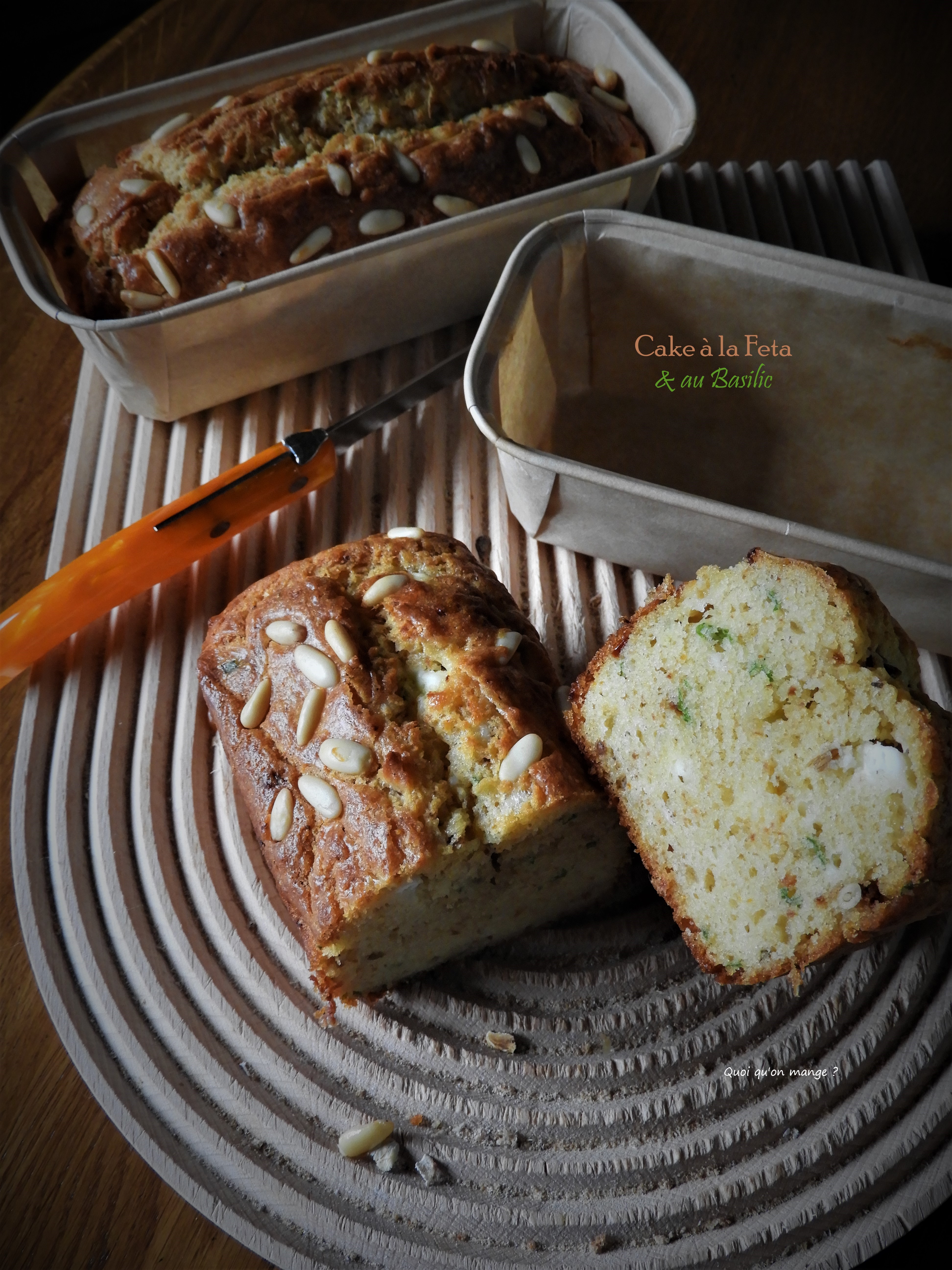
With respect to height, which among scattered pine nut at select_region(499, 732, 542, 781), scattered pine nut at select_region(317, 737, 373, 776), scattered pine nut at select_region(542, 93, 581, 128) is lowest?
scattered pine nut at select_region(499, 732, 542, 781)

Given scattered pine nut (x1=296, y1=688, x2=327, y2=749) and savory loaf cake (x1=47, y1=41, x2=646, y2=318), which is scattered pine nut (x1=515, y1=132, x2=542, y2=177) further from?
scattered pine nut (x1=296, y1=688, x2=327, y2=749)

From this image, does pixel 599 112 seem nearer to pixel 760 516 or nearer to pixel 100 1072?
pixel 760 516

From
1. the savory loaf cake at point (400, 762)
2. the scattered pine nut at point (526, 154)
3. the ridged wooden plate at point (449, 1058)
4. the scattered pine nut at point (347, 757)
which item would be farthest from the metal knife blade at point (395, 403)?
the scattered pine nut at point (347, 757)

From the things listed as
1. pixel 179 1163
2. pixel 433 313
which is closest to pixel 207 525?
pixel 433 313

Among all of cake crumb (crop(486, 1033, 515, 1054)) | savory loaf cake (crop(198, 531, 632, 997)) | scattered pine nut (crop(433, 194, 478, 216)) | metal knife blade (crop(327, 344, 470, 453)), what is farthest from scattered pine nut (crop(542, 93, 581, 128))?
cake crumb (crop(486, 1033, 515, 1054))

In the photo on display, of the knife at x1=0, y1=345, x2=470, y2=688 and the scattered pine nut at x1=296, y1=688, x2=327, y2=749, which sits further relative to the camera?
the knife at x1=0, y1=345, x2=470, y2=688

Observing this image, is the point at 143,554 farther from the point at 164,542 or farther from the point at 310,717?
the point at 310,717

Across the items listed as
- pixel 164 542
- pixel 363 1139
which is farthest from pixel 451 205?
pixel 363 1139

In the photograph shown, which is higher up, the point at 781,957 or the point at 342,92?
the point at 342,92
